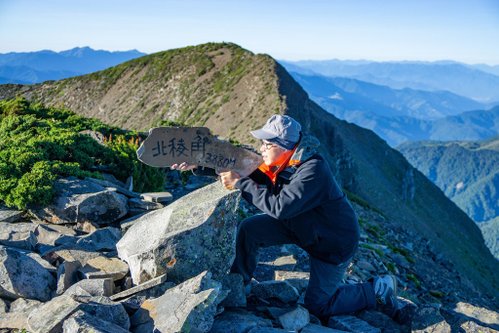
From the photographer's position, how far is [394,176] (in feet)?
292

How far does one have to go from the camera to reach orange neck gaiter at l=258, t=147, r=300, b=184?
575 cm

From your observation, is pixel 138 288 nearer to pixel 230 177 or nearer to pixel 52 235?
pixel 230 177

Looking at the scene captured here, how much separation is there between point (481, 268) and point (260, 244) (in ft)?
230

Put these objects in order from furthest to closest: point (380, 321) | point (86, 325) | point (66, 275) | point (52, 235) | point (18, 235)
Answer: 1. point (52, 235)
2. point (18, 235)
3. point (380, 321)
4. point (66, 275)
5. point (86, 325)

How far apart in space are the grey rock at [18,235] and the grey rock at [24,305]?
1.65 meters

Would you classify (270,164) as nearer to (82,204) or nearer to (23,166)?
(82,204)

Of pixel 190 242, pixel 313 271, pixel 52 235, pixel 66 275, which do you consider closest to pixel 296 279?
pixel 313 271

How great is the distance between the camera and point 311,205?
17.8ft

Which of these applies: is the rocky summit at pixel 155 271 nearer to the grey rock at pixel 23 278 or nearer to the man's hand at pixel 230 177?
the grey rock at pixel 23 278

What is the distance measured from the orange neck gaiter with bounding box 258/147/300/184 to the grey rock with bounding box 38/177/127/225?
4.21 m

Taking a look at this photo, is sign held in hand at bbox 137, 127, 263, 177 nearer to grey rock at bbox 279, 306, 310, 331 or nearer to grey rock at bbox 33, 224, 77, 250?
grey rock at bbox 279, 306, 310, 331

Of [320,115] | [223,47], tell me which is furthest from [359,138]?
[223,47]

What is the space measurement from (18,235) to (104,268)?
2.25m

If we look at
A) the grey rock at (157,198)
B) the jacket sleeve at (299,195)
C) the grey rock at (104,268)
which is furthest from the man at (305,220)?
the grey rock at (157,198)
